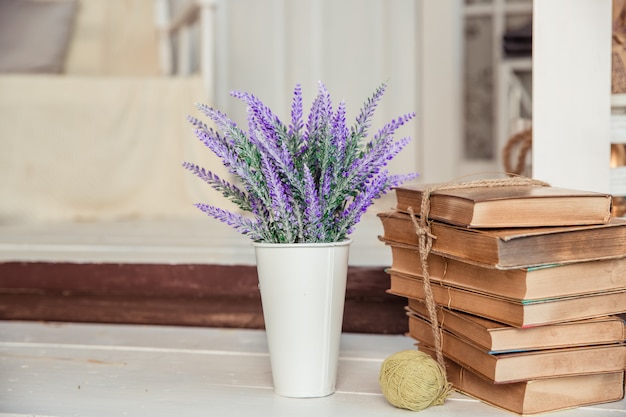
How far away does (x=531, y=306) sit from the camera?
73 cm

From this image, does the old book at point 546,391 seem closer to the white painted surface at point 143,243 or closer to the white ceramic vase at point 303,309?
the white ceramic vase at point 303,309

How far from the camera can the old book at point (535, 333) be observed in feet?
2.43

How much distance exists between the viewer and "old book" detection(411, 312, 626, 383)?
74 cm

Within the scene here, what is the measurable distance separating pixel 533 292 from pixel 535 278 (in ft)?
0.04

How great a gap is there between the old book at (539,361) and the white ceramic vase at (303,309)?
14cm

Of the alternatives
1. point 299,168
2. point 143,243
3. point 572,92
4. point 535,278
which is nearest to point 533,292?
point 535,278

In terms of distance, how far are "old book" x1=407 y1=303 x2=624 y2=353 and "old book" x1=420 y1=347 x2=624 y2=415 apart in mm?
36

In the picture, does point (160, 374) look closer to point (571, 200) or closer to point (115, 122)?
point (571, 200)

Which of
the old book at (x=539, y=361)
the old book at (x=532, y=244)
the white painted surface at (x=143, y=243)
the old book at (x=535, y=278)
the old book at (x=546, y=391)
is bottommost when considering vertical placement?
the old book at (x=546, y=391)

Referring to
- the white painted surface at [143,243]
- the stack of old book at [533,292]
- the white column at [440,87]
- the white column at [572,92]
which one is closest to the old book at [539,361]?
the stack of old book at [533,292]

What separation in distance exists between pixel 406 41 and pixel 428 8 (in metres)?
0.21

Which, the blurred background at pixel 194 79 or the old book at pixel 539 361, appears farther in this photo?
the blurred background at pixel 194 79

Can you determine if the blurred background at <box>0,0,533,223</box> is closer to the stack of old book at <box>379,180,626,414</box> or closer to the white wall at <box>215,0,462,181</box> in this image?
the white wall at <box>215,0,462,181</box>

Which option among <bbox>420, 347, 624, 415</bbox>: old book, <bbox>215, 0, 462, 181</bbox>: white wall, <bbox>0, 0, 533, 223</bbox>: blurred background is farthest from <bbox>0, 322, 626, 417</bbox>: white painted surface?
<bbox>215, 0, 462, 181</bbox>: white wall
